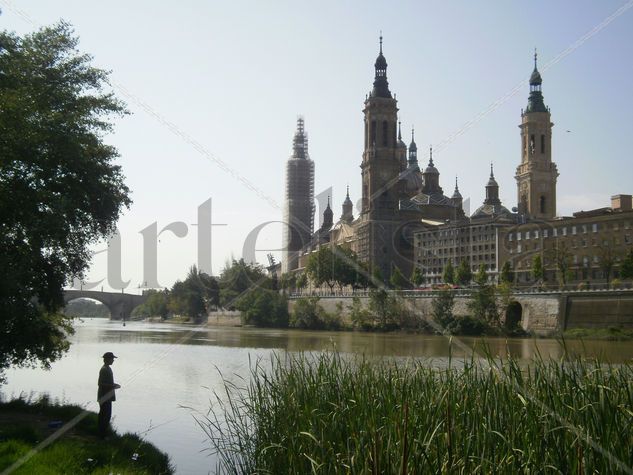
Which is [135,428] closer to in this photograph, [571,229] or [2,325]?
[2,325]

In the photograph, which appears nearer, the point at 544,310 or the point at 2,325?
the point at 2,325

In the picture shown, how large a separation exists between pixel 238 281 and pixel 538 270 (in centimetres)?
5842

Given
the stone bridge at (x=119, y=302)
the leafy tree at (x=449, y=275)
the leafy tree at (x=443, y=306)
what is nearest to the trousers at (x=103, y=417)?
the leafy tree at (x=443, y=306)

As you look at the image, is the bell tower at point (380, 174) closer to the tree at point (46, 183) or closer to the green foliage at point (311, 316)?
the green foliage at point (311, 316)

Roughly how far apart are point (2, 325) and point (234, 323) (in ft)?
315

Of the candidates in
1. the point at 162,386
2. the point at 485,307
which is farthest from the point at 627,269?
the point at 162,386

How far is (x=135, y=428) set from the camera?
60.4 feet

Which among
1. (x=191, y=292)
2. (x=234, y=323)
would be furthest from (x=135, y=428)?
(x=191, y=292)

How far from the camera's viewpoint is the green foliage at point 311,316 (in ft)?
302

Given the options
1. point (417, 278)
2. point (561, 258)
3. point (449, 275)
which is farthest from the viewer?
point (417, 278)

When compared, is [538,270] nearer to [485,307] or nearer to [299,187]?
[485,307]

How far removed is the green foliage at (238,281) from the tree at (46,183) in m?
96.4

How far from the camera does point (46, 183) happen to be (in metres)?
19.9

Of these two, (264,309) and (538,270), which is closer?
(538,270)
